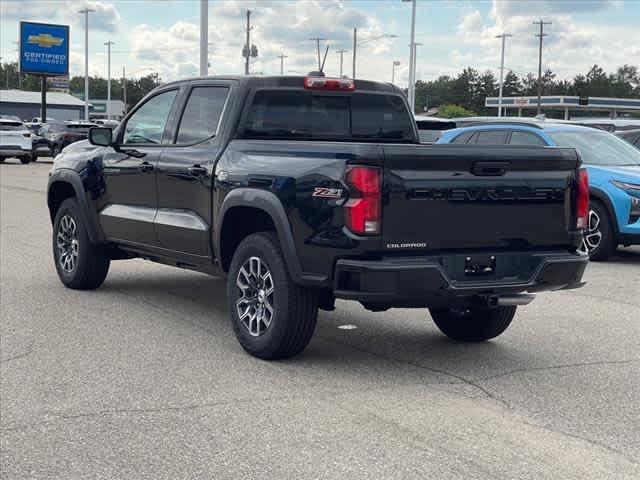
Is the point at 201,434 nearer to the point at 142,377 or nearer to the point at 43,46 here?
the point at 142,377

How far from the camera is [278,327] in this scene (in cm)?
633

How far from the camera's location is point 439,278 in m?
5.88

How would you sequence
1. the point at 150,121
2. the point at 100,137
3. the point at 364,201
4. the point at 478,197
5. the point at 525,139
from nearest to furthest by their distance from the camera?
1. the point at 364,201
2. the point at 478,197
3. the point at 150,121
4. the point at 100,137
5. the point at 525,139

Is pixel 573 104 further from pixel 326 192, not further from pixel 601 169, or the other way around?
pixel 326 192

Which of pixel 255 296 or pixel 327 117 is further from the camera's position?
pixel 327 117

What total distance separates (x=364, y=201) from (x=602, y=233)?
6.95 m

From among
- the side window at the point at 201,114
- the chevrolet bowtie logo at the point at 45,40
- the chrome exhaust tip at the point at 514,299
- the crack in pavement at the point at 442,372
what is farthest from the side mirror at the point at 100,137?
the chevrolet bowtie logo at the point at 45,40

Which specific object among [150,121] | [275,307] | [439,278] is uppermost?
[150,121]

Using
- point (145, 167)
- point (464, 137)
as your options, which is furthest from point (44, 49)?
point (145, 167)

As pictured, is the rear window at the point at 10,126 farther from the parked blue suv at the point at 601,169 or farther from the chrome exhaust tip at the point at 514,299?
the chrome exhaust tip at the point at 514,299

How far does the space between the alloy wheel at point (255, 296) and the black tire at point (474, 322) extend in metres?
1.40

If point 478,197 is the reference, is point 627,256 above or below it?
below

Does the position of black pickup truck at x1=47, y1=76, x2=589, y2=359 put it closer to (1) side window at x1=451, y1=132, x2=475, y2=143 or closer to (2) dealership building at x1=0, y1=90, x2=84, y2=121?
(1) side window at x1=451, y1=132, x2=475, y2=143

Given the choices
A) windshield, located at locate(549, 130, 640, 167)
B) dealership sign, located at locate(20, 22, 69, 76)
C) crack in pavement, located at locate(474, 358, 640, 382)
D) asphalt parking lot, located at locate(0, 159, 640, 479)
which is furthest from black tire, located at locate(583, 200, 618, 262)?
dealership sign, located at locate(20, 22, 69, 76)
